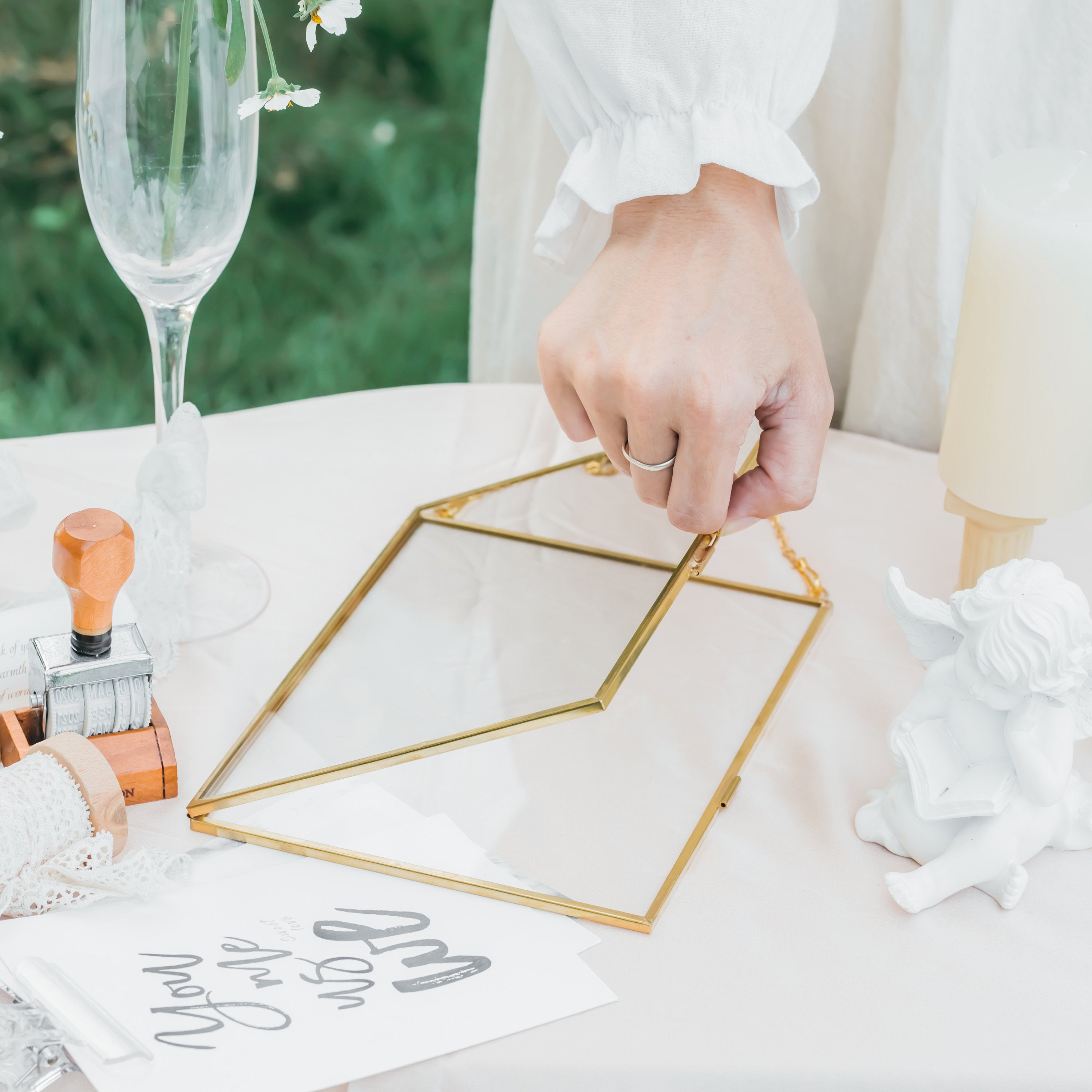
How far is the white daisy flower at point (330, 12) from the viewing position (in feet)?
1.74

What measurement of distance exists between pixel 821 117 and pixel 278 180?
1.52 m

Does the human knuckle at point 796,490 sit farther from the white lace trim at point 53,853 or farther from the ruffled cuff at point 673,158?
the white lace trim at point 53,853

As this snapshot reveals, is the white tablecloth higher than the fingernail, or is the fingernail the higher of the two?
the fingernail

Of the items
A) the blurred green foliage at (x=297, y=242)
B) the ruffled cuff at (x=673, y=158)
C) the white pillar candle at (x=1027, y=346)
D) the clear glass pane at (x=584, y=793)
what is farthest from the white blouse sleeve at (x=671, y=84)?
the blurred green foliage at (x=297, y=242)

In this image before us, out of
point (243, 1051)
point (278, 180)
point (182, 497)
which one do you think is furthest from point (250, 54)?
point (278, 180)

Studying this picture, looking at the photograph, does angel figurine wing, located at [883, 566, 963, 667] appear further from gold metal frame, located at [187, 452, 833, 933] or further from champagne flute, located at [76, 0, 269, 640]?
champagne flute, located at [76, 0, 269, 640]

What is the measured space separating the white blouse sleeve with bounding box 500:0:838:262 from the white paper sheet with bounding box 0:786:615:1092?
354mm

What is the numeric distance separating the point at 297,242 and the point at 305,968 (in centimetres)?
203

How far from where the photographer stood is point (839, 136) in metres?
0.88

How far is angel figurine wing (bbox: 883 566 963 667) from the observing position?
0.50 meters

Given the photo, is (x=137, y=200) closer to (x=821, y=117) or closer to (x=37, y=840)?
(x=37, y=840)

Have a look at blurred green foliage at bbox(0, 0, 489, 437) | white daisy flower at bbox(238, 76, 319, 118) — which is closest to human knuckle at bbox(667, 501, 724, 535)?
white daisy flower at bbox(238, 76, 319, 118)

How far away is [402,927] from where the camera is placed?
464 millimetres

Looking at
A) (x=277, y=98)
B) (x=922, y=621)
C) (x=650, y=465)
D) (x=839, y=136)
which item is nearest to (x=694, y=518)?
(x=650, y=465)
